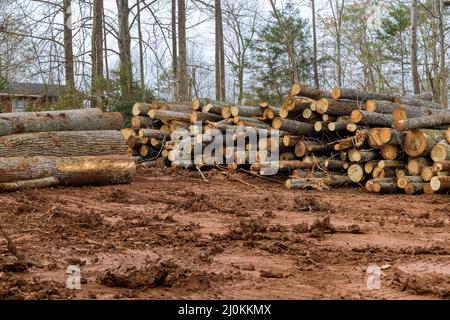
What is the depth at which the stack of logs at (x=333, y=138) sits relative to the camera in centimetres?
947

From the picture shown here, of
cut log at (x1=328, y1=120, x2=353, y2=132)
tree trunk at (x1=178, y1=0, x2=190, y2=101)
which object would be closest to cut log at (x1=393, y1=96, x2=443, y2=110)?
cut log at (x1=328, y1=120, x2=353, y2=132)

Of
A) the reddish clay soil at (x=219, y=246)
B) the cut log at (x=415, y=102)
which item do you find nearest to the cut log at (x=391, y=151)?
the reddish clay soil at (x=219, y=246)

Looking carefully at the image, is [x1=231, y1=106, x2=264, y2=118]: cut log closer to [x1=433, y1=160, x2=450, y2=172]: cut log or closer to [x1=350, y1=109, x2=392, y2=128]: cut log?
[x1=350, y1=109, x2=392, y2=128]: cut log

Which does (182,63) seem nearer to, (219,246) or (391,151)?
(391,151)

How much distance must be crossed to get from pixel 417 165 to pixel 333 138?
202 cm

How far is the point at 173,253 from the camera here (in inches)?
172

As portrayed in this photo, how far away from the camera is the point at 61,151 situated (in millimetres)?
9164

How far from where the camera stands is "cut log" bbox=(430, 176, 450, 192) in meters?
8.88

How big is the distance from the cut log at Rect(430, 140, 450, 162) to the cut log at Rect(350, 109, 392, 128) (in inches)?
53.1

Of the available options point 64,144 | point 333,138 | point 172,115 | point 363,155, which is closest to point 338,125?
point 333,138

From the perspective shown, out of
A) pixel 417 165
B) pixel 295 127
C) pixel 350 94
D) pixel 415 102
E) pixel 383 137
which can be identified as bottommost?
pixel 417 165

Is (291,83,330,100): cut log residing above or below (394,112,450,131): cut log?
above
